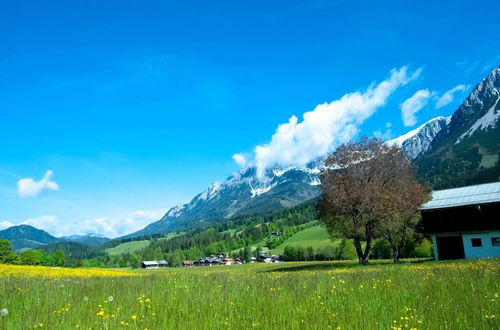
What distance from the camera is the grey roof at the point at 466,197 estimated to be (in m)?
47.0

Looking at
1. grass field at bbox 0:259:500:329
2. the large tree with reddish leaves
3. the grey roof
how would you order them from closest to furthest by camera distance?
grass field at bbox 0:259:500:329 → the large tree with reddish leaves → the grey roof

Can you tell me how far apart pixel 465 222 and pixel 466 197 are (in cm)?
436

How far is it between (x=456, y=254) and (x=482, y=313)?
160 ft

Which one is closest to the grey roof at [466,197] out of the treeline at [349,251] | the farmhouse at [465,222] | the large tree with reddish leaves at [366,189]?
the farmhouse at [465,222]

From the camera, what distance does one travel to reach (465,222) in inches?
1863

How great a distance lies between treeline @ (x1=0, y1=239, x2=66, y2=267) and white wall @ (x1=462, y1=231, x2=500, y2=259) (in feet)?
340

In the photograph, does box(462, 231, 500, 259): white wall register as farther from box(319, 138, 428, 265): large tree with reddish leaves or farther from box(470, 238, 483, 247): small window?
box(319, 138, 428, 265): large tree with reddish leaves

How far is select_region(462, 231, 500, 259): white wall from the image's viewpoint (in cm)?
4447

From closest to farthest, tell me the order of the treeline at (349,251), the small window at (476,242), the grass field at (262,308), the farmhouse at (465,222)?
the grass field at (262,308) < the farmhouse at (465,222) < the small window at (476,242) < the treeline at (349,251)

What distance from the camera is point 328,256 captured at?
15625 centimetres

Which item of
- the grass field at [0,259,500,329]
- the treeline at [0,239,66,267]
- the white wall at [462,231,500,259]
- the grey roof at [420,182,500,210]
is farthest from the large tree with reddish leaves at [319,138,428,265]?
the treeline at [0,239,66,267]

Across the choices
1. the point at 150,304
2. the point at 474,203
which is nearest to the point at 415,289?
the point at 150,304

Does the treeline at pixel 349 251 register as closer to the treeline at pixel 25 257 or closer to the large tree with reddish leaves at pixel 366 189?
the large tree with reddish leaves at pixel 366 189

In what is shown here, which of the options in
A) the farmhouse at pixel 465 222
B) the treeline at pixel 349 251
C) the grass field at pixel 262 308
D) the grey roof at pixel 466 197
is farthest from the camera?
the treeline at pixel 349 251
